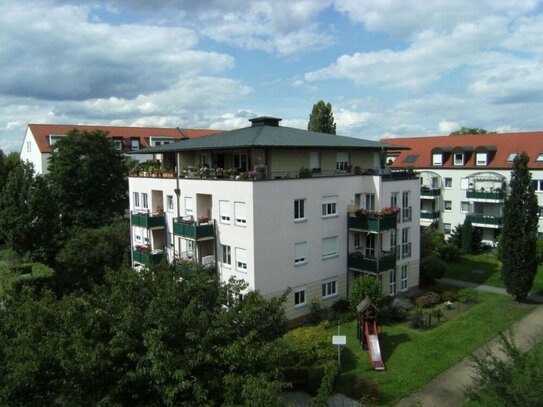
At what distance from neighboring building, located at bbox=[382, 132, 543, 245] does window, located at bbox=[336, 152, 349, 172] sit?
19.8 m

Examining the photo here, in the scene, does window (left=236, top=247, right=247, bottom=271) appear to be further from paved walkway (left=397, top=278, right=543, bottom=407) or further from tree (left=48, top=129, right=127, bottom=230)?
tree (left=48, top=129, right=127, bottom=230)

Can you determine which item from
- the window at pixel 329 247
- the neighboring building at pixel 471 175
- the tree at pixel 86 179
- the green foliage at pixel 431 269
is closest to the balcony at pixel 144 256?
the window at pixel 329 247

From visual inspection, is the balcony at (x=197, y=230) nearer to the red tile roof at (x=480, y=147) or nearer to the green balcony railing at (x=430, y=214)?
the green balcony railing at (x=430, y=214)

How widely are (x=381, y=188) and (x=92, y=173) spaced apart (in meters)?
28.0

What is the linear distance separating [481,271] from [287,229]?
2070cm

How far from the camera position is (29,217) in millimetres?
37219

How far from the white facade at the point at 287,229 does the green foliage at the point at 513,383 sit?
13421 mm

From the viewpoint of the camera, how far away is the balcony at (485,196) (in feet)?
148

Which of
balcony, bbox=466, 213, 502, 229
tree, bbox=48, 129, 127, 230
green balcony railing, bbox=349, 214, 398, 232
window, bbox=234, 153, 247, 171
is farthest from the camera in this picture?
balcony, bbox=466, 213, 502, 229

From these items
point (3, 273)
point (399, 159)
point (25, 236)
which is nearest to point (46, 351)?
point (3, 273)

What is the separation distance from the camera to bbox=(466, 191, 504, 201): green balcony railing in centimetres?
4495

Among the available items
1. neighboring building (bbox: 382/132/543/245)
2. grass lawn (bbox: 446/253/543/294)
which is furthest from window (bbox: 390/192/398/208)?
neighboring building (bbox: 382/132/543/245)

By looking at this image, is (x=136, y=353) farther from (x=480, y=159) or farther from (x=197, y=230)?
(x=480, y=159)

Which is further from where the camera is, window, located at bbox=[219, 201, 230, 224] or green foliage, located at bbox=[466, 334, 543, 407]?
window, located at bbox=[219, 201, 230, 224]
